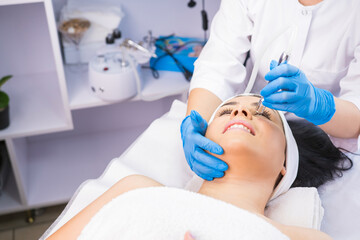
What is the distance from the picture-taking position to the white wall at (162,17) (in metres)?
2.08

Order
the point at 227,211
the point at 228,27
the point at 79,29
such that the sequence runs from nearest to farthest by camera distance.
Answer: the point at 227,211, the point at 228,27, the point at 79,29

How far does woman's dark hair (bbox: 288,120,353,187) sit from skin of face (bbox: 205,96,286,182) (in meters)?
0.13

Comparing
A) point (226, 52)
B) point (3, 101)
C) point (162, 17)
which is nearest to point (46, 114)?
point (3, 101)

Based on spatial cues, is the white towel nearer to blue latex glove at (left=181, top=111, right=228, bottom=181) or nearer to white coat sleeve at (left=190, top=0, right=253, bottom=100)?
blue latex glove at (left=181, top=111, right=228, bottom=181)

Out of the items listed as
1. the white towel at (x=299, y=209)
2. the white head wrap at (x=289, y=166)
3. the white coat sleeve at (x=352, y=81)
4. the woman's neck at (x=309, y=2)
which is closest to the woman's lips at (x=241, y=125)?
the white head wrap at (x=289, y=166)

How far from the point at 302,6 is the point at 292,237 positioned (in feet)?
2.46

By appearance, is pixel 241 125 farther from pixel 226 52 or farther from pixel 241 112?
pixel 226 52

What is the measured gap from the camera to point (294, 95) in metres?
1.06

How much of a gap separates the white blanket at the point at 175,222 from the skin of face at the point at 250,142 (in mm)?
175

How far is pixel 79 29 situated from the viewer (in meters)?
1.87

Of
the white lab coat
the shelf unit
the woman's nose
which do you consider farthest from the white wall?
the woman's nose

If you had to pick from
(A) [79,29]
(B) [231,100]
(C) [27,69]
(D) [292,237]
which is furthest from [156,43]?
(D) [292,237]

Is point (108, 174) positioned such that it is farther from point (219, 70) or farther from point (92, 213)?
point (219, 70)

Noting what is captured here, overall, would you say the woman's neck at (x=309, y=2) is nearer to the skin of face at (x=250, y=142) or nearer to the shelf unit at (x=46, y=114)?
the skin of face at (x=250, y=142)
